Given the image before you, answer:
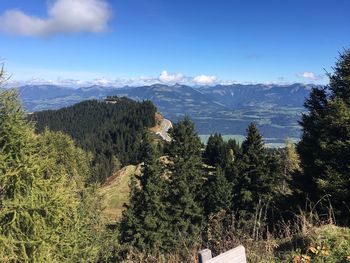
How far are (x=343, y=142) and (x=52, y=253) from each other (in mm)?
15892

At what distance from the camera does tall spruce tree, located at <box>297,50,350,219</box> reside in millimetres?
19656

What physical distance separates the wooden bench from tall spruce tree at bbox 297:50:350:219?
14.4 metres

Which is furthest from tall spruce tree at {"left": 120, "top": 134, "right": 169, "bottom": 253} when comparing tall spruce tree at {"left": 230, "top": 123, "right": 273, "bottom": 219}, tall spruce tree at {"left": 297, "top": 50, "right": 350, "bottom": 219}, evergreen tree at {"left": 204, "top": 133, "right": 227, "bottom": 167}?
evergreen tree at {"left": 204, "top": 133, "right": 227, "bottom": 167}

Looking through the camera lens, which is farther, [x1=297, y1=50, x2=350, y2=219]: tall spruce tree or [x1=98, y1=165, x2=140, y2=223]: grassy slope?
[x1=98, y1=165, x2=140, y2=223]: grassy slope

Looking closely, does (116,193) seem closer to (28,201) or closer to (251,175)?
(251,175)

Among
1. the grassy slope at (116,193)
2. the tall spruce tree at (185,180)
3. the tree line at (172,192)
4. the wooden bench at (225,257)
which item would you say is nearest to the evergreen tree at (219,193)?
the tree line at (172,192)

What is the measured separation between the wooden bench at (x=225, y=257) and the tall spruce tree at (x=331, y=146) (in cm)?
1441

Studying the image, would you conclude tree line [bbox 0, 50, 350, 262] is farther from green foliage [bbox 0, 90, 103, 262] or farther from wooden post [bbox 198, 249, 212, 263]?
wooden post [bbox 198, 249, 212, 263]

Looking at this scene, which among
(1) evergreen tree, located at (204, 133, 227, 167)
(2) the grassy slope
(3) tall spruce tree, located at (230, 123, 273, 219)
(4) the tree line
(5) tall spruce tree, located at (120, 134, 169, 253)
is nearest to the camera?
(4) the tree line

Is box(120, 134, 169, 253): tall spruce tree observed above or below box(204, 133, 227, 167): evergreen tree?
above

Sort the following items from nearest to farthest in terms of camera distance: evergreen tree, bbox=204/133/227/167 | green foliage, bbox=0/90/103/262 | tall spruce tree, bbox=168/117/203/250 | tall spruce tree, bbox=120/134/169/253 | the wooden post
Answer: the wooden post
green foliage, bbox=0/90/103/262
tall spruce tree, bbox=120/134/169/253
tall spruce tree, bbox=168/117/203/250
evergreen tree, bbox=204/133/227/167

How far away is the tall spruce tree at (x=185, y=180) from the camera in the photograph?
4206cm

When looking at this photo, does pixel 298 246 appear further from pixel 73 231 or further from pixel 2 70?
pixel 2 70

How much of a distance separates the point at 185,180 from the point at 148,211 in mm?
6629
